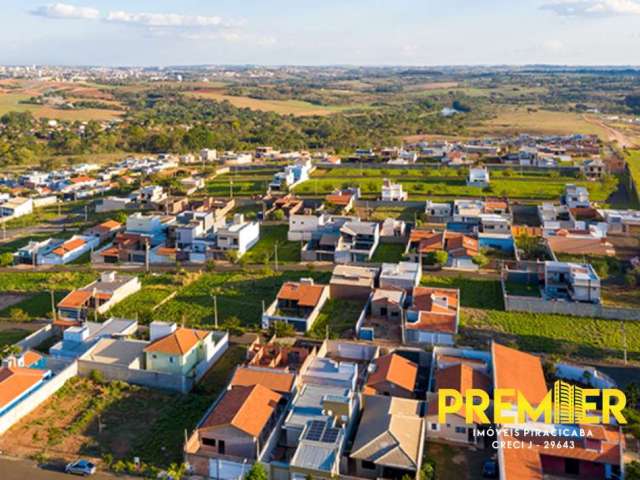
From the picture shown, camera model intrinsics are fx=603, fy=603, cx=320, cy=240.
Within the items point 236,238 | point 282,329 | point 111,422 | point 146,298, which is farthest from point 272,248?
point 111,422

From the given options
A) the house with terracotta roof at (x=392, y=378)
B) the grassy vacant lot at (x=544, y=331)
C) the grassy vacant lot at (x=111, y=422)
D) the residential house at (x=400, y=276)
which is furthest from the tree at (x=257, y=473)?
the residential house at (x=400, y=276)

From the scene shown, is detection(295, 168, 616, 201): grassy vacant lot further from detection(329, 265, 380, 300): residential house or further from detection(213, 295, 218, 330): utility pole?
detection(213, 295, 218, 330): utility pole

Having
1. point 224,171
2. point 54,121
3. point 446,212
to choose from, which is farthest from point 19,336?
point 54,121

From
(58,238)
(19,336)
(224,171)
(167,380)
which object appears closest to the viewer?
(167,380)

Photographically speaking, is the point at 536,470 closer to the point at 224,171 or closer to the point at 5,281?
the point at 5,281

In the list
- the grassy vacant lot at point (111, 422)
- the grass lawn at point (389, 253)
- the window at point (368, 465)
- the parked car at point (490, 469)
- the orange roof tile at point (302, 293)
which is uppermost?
the orange roof tile at point (302, 293)

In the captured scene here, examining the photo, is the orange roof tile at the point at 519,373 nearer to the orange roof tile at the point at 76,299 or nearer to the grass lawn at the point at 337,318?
the grass lawn at the point at 337,318
